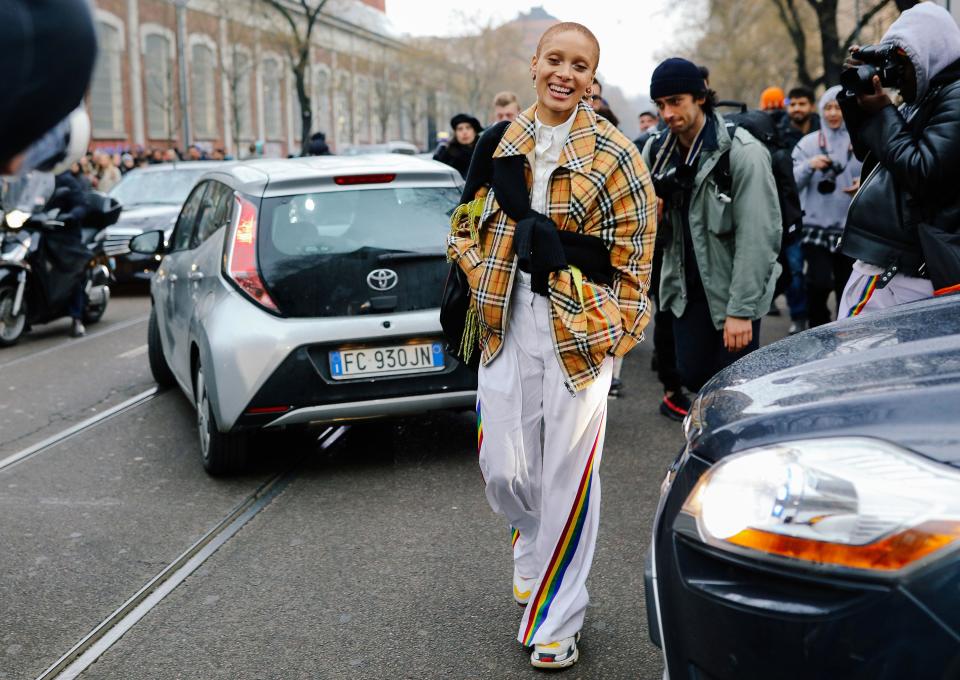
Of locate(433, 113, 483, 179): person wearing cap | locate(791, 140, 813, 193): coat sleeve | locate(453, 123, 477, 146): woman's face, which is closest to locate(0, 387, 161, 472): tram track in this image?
locate(433, 113, 483, 179): person wearing cap

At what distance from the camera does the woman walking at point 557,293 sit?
3293mm

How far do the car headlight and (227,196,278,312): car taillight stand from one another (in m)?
3.57

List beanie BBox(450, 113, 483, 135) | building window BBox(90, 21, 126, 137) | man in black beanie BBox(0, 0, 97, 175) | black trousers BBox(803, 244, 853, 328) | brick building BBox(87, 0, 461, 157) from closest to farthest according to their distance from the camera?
man in black beanie BBox(0, 0, 97, 175), black trousers BBox(803, 244, 853, 328), beanie BBox(450, 113, 483, 135), building window BBox(90, 21, 126, 137), brick building BBox(87, 0, 461, 157)

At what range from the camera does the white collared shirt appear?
3330 mm

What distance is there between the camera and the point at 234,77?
41.2 m

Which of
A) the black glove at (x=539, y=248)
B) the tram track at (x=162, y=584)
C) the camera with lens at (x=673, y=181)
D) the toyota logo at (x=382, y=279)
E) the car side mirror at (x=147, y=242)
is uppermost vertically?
the camera with lens at (x=673, y=181)

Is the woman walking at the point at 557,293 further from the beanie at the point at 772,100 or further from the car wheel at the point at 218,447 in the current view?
the beanie at the point at 772,100

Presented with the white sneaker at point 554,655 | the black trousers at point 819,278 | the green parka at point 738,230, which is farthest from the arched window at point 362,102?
the white sneaker at point 554,655

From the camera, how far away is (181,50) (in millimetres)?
29641

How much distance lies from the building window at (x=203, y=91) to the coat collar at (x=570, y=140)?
41.3m

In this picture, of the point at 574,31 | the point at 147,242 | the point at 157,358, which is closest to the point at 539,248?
the point at 574,31

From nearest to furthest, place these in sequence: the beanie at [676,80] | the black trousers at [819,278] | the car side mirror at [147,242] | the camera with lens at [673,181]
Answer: the beanie at [676,80] → the camera with lens at [673,181] → the car side mirror at [147,242] → the black trousers at [819,278]

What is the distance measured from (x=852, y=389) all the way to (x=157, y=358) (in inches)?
251

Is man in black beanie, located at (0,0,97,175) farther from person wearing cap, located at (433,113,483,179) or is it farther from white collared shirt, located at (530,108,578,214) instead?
person wearing cap, located at (433,113,483,179)
